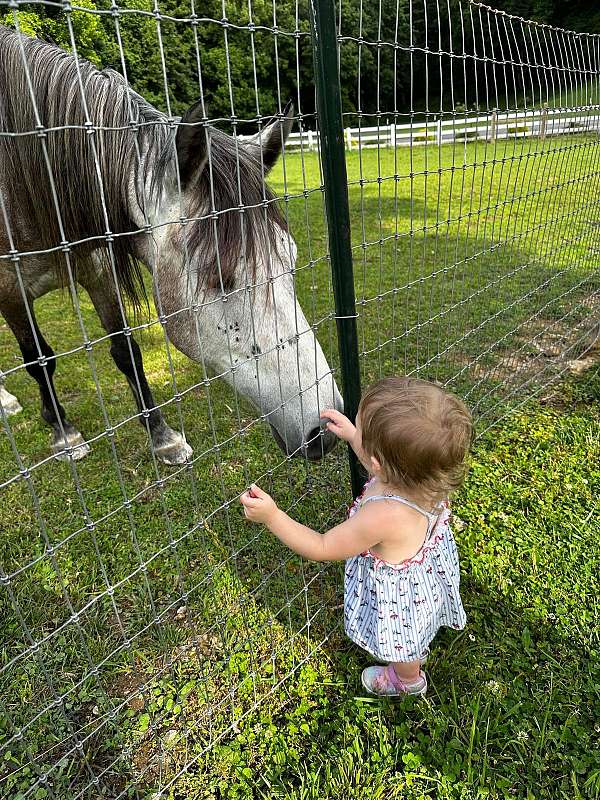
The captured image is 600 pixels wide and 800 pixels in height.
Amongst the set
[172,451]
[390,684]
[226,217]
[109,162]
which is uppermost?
[109,162]

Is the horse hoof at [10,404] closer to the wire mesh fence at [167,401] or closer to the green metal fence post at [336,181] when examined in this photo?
the wire mesh fence at [167,401]

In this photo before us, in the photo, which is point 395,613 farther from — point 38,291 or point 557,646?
point 38,291

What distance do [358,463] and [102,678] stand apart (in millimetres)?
1203

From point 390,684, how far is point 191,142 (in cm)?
181

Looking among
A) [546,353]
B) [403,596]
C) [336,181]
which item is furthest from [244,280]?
[546,353]

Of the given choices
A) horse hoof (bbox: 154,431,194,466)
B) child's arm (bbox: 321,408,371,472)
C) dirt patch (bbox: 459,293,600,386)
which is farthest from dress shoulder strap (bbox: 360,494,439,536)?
dirt patch (bbox: 459,293,600,386)

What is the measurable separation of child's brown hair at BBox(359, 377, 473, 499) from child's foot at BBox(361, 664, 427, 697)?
782 mm

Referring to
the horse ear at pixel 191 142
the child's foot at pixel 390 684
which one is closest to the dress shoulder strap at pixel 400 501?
the child's foot at pixel 390 684

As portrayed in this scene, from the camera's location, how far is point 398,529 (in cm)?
159

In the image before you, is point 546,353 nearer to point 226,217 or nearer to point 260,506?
point 226,217

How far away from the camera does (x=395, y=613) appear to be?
68.2 inches

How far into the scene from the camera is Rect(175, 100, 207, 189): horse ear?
148cm

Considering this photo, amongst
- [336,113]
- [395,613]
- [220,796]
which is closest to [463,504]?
[395,613]

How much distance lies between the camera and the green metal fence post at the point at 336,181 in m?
1.49
